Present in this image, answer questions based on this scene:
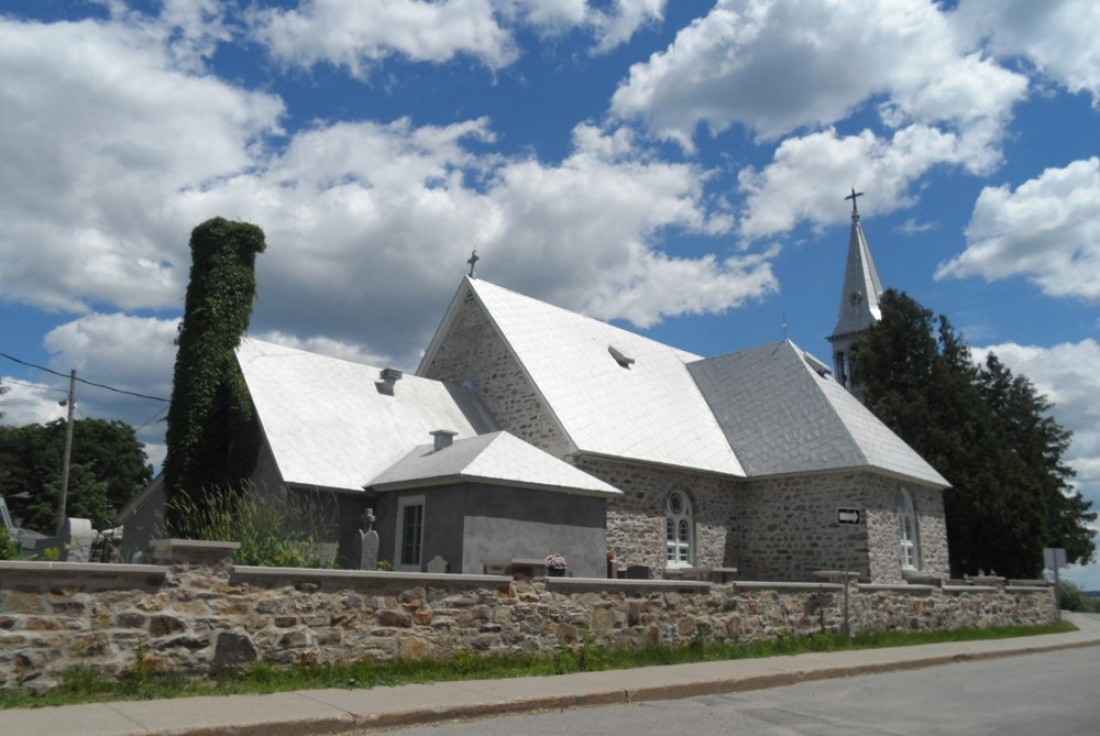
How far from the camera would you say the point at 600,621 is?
481 inches

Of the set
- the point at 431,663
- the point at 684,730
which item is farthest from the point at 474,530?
the point at 684,730

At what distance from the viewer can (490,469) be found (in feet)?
56.1

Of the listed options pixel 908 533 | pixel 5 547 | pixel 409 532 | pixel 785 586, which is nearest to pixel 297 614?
pixel 5 547

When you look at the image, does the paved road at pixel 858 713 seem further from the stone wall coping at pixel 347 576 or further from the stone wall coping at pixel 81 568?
the stone wall coping at pixel 81 568

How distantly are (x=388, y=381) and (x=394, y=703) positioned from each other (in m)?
15.0

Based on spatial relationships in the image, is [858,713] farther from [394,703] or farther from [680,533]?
[680,533]

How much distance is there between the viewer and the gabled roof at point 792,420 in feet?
80.0

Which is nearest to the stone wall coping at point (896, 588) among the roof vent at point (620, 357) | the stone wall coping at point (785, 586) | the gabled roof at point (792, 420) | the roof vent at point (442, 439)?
the stone wall coping at point (785, 586)

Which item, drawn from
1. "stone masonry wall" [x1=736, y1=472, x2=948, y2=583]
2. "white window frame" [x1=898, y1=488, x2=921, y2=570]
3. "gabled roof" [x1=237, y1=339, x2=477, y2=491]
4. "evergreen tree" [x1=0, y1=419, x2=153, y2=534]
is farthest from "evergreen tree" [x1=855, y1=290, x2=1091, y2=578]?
"evergreen tree" [x1=0, y1=419, x2=153, y2=534]

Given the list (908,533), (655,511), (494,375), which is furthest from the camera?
(908,533)

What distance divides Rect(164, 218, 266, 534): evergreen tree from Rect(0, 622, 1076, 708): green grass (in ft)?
36.3

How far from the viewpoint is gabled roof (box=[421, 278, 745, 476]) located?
2266 cm

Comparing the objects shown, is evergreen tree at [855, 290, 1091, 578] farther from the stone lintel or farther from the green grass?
the stone lintel

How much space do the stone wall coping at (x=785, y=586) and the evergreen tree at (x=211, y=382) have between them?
1151cm
